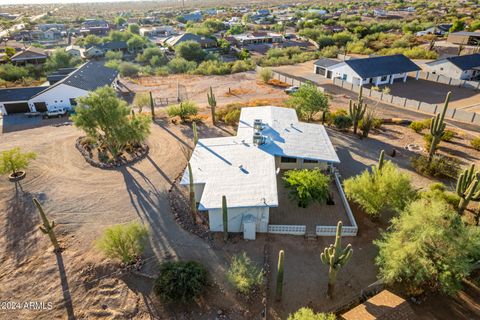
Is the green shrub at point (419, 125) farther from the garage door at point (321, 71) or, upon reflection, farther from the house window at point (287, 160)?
the garage door at point (321, 71)

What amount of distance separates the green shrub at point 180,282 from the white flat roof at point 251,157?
400cm

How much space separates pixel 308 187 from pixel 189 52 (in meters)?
58.9

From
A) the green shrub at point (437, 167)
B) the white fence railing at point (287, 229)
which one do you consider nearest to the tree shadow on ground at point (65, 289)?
the white fence railing at point (287, 229)

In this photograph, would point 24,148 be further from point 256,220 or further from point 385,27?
point 385,27

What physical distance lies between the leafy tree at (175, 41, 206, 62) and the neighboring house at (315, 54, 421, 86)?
103 ft

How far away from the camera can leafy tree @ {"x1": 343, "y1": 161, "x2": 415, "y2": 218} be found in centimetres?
2008

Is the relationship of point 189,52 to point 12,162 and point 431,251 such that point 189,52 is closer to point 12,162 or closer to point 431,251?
point 12,162

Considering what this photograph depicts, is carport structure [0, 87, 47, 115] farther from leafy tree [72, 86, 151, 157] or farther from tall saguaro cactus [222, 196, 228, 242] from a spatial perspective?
tall saguaro cactus [222, 196, 228, 242]

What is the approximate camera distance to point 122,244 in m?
18.0

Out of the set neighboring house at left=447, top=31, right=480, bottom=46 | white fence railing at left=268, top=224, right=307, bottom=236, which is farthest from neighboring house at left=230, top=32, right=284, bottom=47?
white fence railing at left=268, top=224, right=307, bottom=236

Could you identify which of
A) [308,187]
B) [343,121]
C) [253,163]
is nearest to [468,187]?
[308,187]

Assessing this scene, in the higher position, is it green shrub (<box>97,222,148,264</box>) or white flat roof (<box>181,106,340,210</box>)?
white flat roof (<box>181,106,340,210</box>)

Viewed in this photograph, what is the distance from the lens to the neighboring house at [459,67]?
5214 centimetres

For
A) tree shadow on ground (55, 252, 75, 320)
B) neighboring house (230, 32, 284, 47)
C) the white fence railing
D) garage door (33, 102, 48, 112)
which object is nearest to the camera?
tree shadow on ground (55, 252, 75, 320)
